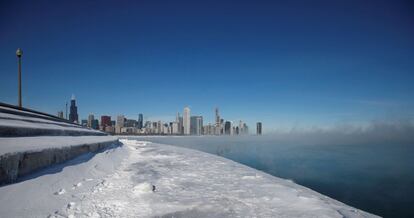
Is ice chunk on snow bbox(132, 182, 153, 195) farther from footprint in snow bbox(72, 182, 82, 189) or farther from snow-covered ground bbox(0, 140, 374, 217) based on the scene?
footprint in snow bbox(72, 182, 82, 189)

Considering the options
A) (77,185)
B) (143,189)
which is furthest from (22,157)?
(143,189)

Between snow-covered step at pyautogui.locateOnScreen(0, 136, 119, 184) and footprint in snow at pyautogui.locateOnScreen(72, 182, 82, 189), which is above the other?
snow-covered step at pyautogui.locateOnScreen(0, 136, 119, 184)

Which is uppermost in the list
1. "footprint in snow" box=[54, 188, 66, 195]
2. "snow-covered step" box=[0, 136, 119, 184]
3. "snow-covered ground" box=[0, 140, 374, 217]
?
"snow-covered step" box=[0, 136, 119, 184]

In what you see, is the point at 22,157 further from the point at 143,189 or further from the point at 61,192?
the point at 143,189

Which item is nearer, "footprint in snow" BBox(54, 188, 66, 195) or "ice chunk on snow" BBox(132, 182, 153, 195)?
"footprint in snow" BBox(54, 188, 66, 195)

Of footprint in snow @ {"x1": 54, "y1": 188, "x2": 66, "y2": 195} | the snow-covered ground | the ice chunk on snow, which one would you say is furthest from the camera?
the ice chunk on snow

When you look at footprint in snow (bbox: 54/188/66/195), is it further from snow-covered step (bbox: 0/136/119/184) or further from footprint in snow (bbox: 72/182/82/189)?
snow-covered step (bbox: 0/136/119/184)

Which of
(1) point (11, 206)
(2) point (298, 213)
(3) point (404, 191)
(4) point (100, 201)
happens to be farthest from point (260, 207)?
(3) point (404, 191)

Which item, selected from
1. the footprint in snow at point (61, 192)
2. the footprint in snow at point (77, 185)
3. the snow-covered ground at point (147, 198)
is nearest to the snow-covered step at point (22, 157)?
the snow-covered ground at point (147, 198)

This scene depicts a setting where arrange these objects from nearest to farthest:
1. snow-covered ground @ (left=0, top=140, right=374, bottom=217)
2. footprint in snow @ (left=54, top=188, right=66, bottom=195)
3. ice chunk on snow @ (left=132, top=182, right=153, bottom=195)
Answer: snow-covered ground @ (left=0, top=140, right=374, bottom=217) < footprint in snow @ (left=54, top=188, right=66, bottom=195) < ice chunk on snow @ (left=132, top=182, right=153, bottom=195)

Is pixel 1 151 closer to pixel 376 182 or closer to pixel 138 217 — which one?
pixel 138 217

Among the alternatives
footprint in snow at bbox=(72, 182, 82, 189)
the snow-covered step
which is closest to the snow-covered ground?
footprint in snow at bbox=(72, 182, 82, 189)
